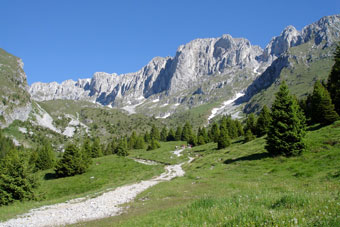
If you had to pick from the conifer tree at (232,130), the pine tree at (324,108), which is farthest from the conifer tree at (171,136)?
the pine tree at (324,108)

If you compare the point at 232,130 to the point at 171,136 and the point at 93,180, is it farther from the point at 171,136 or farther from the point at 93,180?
the point at 93,180

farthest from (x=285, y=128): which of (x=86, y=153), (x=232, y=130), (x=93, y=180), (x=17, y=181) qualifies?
(x=232, y=130)

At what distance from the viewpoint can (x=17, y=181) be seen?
26984 millimetres

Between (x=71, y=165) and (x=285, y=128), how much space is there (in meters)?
39.8

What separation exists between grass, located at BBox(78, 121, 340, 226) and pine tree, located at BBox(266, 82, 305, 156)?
1.58 metres

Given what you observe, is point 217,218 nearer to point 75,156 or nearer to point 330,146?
point 330,146

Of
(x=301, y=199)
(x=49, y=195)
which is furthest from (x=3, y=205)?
(x=301, y=199)

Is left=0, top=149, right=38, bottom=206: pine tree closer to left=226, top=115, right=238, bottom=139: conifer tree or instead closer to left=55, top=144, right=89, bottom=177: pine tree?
left=55, top=144, right=89, bottom=177: pine tree

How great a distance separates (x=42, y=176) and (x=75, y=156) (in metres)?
8.73

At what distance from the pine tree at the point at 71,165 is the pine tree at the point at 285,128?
118 feet

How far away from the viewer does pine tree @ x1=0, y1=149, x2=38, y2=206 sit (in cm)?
2581

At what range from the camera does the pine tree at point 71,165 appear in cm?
4303

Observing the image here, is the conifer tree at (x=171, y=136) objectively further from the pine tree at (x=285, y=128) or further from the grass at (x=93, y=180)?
the pine tree at (x=285, y=128)

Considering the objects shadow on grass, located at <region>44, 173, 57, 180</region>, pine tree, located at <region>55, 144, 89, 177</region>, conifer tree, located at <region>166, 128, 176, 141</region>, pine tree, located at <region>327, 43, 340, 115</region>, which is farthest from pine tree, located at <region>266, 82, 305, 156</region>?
conifer tree, located at <region>166, 128, 176, 141</region>
